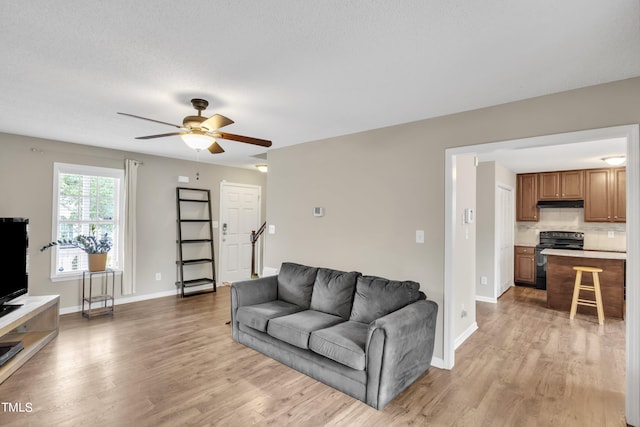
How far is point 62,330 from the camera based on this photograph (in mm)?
3943

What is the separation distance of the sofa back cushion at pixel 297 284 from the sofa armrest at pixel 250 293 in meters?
0.10

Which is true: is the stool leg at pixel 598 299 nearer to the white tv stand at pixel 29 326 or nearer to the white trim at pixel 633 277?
the white trim at pixel 633 277

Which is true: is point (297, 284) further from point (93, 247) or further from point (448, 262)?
point (93, 247)

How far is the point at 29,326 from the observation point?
3611 mm

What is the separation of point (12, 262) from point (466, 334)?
4.96 m

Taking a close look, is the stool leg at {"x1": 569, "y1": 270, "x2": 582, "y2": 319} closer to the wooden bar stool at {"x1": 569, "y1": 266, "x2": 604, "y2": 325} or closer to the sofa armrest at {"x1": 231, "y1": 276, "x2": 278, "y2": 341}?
the wooden bar stool at {"x1": 569, "y1": 266, "x2": 604, "y2": 325}

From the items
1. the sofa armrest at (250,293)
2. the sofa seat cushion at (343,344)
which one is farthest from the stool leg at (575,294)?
the sofa armrest at (250,293)

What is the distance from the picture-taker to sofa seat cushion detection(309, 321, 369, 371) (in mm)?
2488

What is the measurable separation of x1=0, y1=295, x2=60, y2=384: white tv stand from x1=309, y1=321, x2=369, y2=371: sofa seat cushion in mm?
2588

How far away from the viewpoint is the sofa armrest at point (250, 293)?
3.63 meters

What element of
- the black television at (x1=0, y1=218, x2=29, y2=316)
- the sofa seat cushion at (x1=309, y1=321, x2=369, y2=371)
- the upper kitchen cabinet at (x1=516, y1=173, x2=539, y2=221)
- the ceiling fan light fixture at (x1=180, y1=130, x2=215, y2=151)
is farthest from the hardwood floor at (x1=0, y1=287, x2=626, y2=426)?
the upper kitchen cabinet at (x1=516, y1=173, x2=539, y2=221)

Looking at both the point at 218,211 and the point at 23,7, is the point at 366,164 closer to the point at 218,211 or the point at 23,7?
the point at 23,7

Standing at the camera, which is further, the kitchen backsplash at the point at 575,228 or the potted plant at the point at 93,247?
the kitchen backsplash at the point at 575,228

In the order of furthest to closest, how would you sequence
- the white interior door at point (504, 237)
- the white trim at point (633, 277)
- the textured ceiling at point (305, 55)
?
the white interior door at point (504, 237) → the white trim at point (633, 277) → the textured ceiling at point (305, 55)
